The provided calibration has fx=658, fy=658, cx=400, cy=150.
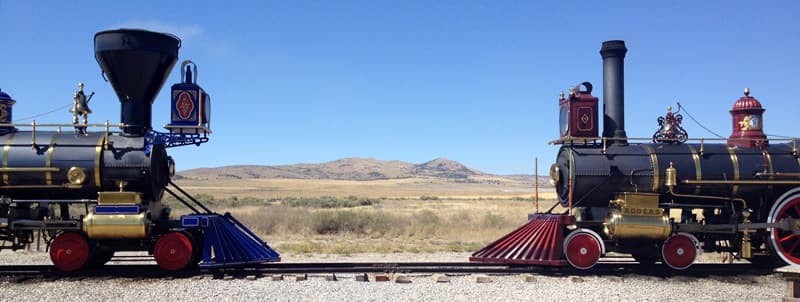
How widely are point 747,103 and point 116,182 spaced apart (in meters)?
12.6

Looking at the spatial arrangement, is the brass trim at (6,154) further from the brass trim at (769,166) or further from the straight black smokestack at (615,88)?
the brass trim at (769,166)

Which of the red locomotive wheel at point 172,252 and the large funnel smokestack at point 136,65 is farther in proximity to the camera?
the large funnel smokestack at point 136,65

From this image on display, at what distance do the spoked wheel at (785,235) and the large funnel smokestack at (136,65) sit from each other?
39.8ft

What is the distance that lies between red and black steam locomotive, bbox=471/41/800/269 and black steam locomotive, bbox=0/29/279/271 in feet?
17.8

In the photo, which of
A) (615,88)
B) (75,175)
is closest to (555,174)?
(615,88)

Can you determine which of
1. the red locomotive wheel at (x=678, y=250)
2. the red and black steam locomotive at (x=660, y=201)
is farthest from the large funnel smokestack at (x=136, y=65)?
the red locomotive wheel at (x=678, y=250)

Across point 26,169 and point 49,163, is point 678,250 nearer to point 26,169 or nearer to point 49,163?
point 49,163

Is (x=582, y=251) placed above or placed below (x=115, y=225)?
below

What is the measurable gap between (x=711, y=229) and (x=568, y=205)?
270 cm

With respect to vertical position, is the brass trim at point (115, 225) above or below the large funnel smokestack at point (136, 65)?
below

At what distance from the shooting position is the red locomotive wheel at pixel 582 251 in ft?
40.2

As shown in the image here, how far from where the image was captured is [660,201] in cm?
1293

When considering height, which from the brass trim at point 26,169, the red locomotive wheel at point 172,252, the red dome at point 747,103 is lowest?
the red locomotive wheel at point 172,252

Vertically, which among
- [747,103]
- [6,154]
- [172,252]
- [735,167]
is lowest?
[172,252]
